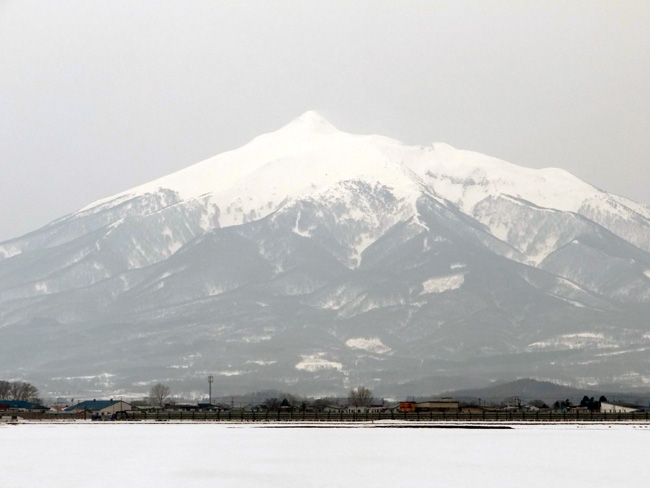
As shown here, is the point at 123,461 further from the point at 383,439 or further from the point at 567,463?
the point at 383,439

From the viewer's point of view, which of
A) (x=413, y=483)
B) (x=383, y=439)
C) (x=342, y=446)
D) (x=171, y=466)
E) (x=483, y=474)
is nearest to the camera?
(x=413, y=483)

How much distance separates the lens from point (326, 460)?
344 feet

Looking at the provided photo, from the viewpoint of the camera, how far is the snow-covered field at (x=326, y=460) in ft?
280

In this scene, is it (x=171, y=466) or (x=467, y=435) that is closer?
(x=171, y=466)

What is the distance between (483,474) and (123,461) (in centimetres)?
2983

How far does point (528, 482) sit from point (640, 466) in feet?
49.0

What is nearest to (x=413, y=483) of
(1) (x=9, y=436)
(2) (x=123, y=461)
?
(2) (x=123, y=461)

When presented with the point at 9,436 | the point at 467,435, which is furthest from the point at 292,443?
the point at 9,436

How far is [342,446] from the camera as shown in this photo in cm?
12681

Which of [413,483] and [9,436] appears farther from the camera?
[9,436]

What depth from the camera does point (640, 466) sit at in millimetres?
95312

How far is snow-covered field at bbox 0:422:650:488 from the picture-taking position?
3356 inches

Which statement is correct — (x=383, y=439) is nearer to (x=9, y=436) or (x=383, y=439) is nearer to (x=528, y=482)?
(x=9, y=436)

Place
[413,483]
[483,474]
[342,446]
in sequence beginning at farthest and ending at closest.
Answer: [342,446] → [483,474] → [413,483]
